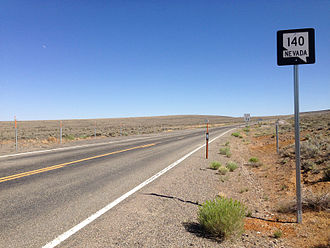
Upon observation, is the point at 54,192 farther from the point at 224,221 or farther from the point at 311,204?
the point at 311,204

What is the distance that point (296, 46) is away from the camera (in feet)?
12.4

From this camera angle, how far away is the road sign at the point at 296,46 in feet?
12.2

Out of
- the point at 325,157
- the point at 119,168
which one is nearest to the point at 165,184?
the point at 119,168

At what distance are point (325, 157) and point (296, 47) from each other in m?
6.85

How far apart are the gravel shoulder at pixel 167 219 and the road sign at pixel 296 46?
2.93m

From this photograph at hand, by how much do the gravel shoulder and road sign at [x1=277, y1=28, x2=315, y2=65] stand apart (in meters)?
2.93

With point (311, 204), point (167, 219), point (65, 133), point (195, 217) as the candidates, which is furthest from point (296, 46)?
point (65, 133)

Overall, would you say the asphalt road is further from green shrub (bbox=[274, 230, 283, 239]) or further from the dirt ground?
green shrub (bbox=[274, 230, 283, 239])

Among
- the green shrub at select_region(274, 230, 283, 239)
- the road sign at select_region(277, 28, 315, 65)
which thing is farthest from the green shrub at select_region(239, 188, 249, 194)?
the road sign at select_region(277, 28, 315, 65)

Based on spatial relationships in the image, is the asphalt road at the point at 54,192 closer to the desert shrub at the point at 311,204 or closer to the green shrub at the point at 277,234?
the green shrub at the point at 277,234

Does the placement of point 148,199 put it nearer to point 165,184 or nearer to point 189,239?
point 165,184

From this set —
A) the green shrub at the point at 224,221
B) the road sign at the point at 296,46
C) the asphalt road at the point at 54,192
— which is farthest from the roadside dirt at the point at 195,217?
the road sign at the point at 296,46

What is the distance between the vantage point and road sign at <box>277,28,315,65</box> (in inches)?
146

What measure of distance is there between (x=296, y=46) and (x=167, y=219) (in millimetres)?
3795
